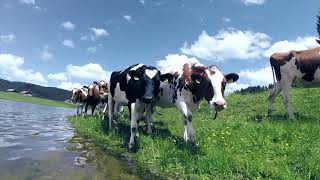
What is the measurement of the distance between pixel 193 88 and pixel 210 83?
956 millimetres

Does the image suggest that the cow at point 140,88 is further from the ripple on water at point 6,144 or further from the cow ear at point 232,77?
the ripple on water at point 6,144

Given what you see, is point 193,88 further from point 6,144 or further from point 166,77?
point 6,144

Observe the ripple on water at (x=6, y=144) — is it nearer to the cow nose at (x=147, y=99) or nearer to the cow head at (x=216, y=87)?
the cow nose at (x=147, y=99)

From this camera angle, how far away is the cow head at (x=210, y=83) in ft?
34.4

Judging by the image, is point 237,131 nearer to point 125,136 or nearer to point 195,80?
point 195,80

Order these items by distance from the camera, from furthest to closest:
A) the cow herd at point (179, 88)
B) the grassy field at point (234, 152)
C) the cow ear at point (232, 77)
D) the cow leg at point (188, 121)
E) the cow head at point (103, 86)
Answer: the cow head at point (103, 86) < the cow ear at point (232, 77) < the cow leg at point (188, 121) < the cow herd at point (179, 88) < the grassy field at point (234, 152)

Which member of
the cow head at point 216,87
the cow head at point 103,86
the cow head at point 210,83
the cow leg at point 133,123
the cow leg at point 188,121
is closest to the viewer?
the cow head at point 216,87

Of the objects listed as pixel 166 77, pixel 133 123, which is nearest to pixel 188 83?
pixel 166 77

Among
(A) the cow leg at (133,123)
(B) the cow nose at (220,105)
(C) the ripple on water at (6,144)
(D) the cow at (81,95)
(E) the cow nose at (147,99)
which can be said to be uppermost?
(D) the cow at (81,95)

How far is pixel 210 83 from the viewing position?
10969 millimetres

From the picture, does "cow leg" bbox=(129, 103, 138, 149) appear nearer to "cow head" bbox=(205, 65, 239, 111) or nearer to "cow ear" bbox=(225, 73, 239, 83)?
"cow head" bbox=(205, 65, 239, 111)

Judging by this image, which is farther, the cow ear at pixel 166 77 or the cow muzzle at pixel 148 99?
the cow ear at pixel 166 77

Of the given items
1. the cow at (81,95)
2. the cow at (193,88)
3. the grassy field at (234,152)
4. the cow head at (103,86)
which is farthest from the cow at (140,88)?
the cow at (81,95)

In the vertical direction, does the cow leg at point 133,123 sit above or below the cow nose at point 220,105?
below
